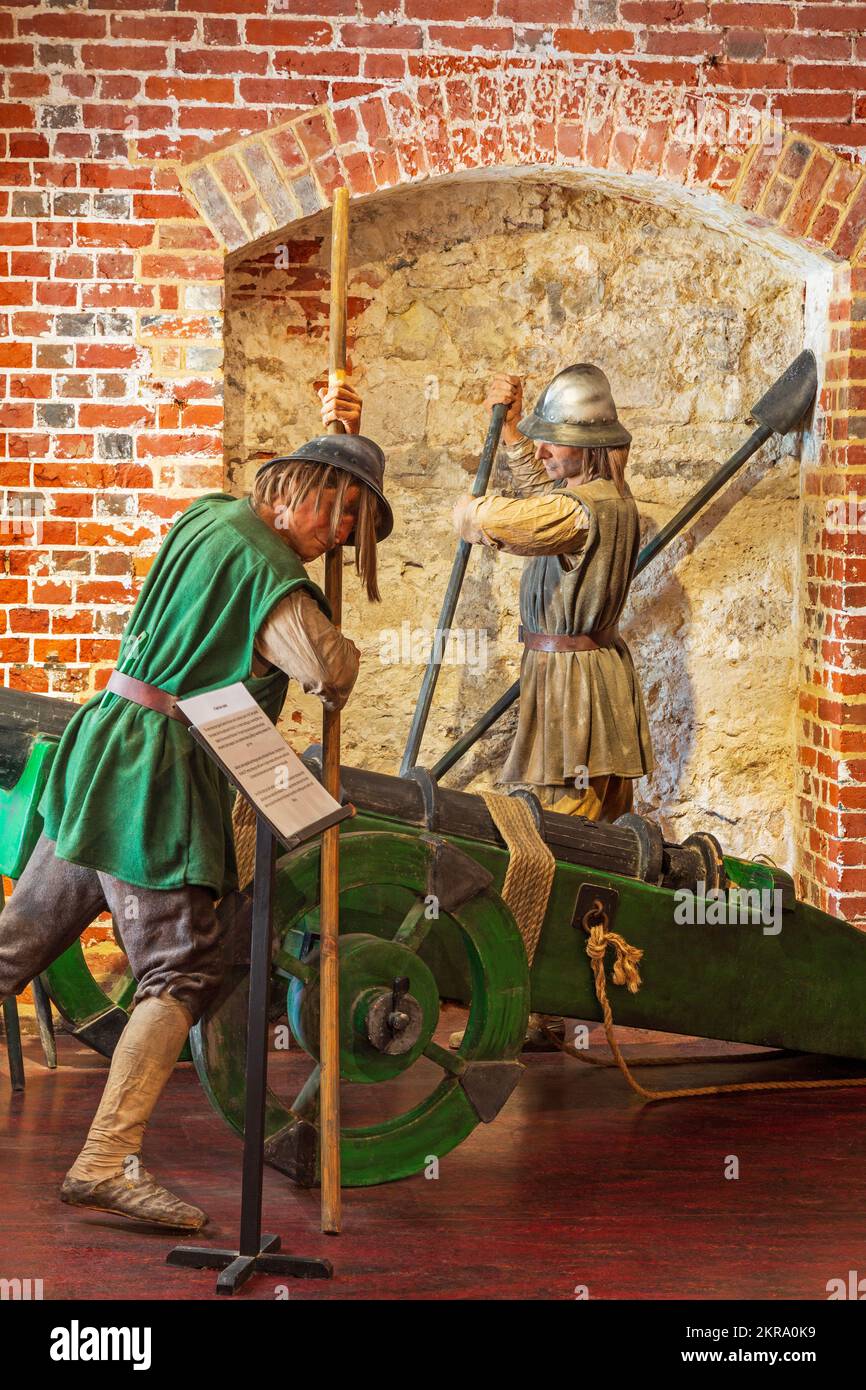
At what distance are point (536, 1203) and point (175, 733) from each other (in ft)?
3.88

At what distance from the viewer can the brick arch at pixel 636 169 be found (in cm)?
430

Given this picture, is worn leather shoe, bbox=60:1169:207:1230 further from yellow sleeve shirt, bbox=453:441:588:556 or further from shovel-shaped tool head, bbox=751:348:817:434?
shovel-shaped tool head, bbox=751:348:817:434

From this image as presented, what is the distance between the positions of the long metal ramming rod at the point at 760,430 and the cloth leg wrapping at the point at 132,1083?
1884mm

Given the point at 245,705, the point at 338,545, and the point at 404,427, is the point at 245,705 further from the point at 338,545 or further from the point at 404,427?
the point at 404,427

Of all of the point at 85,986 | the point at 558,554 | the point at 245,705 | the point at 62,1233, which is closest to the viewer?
the point at 245,705

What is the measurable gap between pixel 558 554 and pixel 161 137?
1.51 m

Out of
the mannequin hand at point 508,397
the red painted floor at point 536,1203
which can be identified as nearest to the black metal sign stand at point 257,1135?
the red painted floor at point 536,1203

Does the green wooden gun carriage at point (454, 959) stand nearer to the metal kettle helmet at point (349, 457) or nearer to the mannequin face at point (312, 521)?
the mannequin face at point (312, 521)

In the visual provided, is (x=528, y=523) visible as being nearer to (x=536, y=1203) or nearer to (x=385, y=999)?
(x=385, y=999)

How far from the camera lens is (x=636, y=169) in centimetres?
441

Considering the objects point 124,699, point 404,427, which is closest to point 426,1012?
point 124,699

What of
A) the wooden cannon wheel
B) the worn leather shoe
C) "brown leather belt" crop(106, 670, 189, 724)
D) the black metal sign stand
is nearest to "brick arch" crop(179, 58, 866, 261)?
"brown leather belt" crop(106, 670, 189, 724)

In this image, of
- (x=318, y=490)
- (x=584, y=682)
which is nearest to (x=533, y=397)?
(x=584, y=682)

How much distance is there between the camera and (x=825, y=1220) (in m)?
3.18
